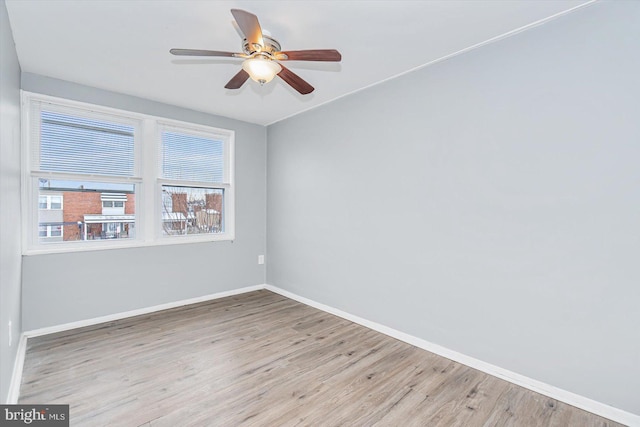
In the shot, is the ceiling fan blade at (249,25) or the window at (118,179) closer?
the ceiling fan blade at (249,25)

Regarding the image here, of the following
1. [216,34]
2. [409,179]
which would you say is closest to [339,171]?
[409,179]

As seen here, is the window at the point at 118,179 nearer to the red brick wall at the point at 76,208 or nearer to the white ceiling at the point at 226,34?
the red brick wall at the point at 76,208

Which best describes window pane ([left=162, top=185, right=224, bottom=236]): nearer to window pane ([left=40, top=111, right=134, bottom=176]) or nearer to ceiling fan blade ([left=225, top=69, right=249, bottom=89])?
window pane ([left=40, top=111, right=134, bottom=176])

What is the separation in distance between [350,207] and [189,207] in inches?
84.2

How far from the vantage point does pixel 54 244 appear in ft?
9.78

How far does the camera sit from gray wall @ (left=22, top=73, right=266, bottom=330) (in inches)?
114

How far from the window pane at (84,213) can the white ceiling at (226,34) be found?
108cm

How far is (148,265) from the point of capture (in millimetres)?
3508

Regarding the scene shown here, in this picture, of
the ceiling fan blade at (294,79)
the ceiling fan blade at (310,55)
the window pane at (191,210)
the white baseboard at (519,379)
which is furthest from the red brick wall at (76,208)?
the white baseboard at (519,379)

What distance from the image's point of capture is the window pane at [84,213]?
2.97 metres

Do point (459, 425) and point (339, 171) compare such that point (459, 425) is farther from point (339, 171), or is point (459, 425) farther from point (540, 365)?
point (339, 171)

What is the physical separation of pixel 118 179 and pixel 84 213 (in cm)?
48

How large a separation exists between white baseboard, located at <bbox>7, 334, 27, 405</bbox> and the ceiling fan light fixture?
2.52 meters

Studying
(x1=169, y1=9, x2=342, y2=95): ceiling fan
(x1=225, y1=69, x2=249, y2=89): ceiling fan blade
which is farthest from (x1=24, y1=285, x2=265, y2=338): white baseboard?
(x1=169, y1=9, x2=342, y2=95): ceiling fan
